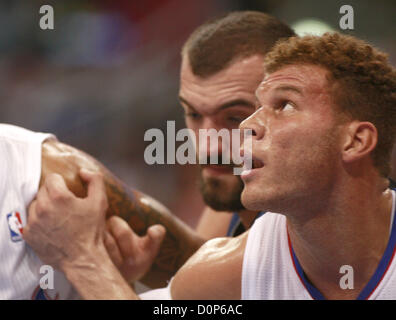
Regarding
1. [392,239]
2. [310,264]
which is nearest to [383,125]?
[392,239]

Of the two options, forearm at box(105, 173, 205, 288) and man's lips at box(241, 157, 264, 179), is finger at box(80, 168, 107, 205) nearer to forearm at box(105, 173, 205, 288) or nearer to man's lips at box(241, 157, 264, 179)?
forearm at box(105, 173, 205, 288)

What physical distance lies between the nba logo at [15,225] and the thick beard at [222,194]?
0.70 metres

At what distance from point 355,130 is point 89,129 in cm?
265

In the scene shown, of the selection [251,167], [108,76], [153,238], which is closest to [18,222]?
[153,238]

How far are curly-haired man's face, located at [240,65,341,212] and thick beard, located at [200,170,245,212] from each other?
744mm

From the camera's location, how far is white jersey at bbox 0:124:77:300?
1.67 m

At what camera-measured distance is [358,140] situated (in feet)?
4.13

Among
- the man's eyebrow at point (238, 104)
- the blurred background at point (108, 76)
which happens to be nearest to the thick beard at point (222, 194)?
the man's eyebrow at point (238, 104)

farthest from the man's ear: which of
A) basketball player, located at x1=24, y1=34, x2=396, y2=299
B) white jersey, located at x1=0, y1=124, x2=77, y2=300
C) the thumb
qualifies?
white jersey, located at x1=0, y1=124, x2=77, y2=300

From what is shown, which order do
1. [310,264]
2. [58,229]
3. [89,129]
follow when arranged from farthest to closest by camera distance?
[89,129] < [58,229] < [310,264]

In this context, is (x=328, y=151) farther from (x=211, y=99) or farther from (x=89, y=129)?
(x=89, y=129)

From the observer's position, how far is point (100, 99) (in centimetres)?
380

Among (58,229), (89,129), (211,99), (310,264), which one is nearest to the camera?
(310,264)

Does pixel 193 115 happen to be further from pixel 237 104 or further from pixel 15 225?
pixel 15 225
